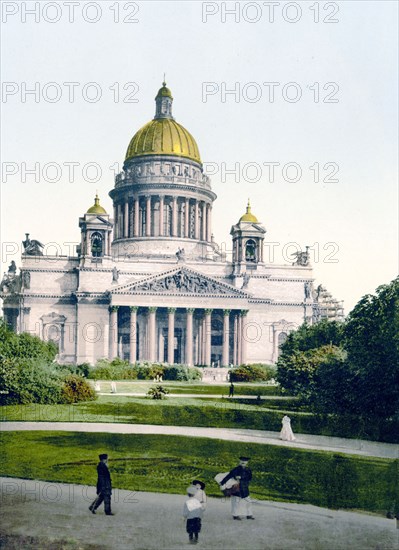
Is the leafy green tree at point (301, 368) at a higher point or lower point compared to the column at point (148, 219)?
lower

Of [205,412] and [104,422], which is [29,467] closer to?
[104,422]

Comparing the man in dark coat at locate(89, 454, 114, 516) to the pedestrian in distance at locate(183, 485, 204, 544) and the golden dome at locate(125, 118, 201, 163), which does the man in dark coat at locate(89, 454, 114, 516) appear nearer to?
the pedestrian in distance at locate(183, 485, 204, 544)

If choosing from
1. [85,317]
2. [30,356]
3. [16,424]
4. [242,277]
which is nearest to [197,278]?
[242,277]

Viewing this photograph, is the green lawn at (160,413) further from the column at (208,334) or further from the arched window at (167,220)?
the arched window at (167,220)

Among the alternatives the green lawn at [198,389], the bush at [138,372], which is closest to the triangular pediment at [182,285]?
the bush at [138,372]

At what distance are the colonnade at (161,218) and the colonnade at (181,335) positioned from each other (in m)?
13.8

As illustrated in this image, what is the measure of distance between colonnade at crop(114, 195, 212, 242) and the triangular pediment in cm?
1219

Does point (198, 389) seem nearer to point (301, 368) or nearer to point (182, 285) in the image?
point (301, 368)

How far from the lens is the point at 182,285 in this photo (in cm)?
7519

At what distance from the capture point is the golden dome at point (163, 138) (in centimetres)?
8756

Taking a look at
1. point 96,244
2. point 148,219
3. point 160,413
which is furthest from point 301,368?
point 148,219

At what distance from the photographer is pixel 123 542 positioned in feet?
41.7

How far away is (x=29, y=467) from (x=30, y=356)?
2181cm

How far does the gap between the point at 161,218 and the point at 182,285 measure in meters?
14.0
